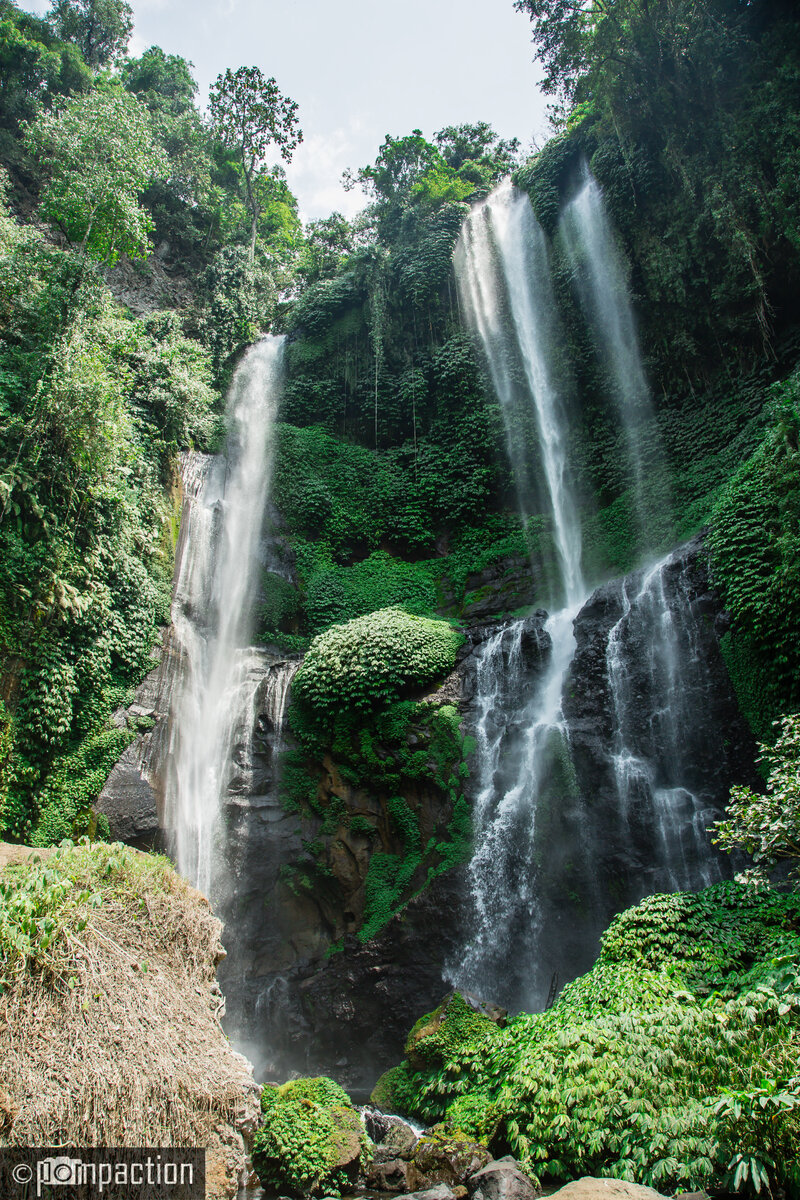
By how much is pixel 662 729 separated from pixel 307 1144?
716 centimetres

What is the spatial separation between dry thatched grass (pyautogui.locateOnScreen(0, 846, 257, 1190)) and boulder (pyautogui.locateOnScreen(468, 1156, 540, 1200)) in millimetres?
1811

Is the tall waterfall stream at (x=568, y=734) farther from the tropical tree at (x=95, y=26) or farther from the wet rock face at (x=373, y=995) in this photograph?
the tropical tree at (x=95, y=26)

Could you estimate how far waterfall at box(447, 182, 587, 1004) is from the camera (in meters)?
9.58

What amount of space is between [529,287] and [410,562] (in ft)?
30.4

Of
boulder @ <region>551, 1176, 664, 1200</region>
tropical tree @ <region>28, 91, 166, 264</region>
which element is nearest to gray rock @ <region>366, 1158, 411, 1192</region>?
boulder @ <region>551, 1176, 664, 1200</region>

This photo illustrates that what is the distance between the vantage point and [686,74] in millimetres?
15555

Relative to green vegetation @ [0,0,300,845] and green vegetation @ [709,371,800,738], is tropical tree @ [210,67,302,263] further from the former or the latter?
green vegetation @ [709,371,800,738]

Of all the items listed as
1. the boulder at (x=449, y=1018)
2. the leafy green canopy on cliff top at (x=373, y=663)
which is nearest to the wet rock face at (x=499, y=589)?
the leafy green canopy on cliff top at (x=373, y=663)

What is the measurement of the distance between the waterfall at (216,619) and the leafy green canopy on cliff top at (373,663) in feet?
4.94

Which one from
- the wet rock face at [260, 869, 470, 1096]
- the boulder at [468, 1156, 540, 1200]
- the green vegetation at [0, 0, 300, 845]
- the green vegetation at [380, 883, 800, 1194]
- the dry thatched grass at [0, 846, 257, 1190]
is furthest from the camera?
the green vegetation at [0, 0, 300, 845]

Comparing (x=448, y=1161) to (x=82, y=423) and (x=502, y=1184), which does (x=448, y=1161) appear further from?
(x=82, y=423)

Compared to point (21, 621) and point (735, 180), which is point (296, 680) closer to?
point (21, 621)

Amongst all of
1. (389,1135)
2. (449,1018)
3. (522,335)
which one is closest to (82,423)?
(449,1018)

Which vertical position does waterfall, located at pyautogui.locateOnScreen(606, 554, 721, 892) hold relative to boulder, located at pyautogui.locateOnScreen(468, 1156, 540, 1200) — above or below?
above
